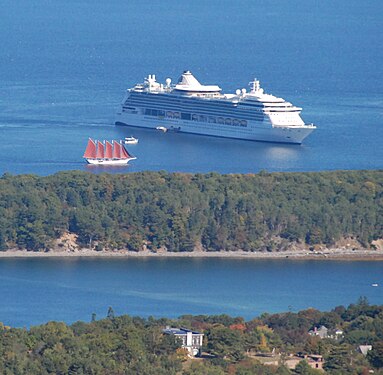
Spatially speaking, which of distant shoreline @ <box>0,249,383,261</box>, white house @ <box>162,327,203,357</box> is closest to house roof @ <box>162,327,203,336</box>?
white house @ <box>162,327,203,357</box>

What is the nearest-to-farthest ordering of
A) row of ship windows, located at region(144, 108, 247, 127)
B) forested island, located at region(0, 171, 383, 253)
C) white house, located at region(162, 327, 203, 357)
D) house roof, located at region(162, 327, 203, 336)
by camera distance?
white house, located at region(162, 327, 203, 357), house roof, located at region(162, 327, 203, 336), forested island, located at region(0, 171, 383, 253), row of ship windows, located at region(144, 108, 247, 127)

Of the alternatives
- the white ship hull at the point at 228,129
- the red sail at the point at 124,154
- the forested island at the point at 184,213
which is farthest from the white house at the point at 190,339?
the white ship hull at the point at 228,129

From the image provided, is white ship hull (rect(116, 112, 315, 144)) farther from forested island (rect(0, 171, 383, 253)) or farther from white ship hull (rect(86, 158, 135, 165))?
forested island (rect(0, 171, 383, 253))

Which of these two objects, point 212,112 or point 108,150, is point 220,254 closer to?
point 108,150

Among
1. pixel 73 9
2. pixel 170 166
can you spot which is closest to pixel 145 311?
pixel 170 166

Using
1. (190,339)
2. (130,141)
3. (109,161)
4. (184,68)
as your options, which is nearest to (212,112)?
(130,141)

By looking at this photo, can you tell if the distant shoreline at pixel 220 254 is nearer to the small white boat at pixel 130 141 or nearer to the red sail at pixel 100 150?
the red sail at pixel 100 150
